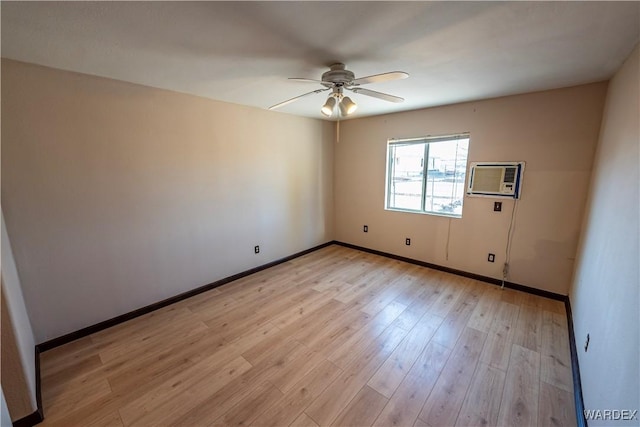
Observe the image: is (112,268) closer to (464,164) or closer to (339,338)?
(339,338)

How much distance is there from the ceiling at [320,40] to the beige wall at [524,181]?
40 centimetres

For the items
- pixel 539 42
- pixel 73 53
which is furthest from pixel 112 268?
pixel 539 42

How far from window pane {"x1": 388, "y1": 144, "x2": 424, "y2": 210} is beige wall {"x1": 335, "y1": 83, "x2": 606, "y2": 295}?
0.15 meters

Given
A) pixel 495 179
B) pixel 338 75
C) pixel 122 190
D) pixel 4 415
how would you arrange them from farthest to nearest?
pixel 495 179 < pixel 122 190 < pixel 338 75 < pixel 4 415

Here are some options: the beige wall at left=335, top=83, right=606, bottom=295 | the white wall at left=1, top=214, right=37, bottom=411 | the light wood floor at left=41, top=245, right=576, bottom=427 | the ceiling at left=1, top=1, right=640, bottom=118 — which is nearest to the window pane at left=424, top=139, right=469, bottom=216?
the beige wall at left=335, top=83, right=606, bottom=295

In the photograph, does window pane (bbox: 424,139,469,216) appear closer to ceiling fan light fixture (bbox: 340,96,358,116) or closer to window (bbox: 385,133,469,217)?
window (bbox: 385,133,469,217)

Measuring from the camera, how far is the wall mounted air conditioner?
2.93m

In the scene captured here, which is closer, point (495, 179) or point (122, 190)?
point (122, 190)

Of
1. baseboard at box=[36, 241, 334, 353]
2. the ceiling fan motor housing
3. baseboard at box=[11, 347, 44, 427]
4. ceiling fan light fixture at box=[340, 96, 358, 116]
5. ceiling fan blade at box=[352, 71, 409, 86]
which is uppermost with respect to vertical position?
the ceiling fan motor housing

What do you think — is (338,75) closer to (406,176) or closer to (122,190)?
(122,190)

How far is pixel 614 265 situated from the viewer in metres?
1.48

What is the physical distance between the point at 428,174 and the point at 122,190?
3660 mm

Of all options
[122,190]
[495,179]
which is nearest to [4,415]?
[122,190]

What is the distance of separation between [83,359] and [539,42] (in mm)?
4006
